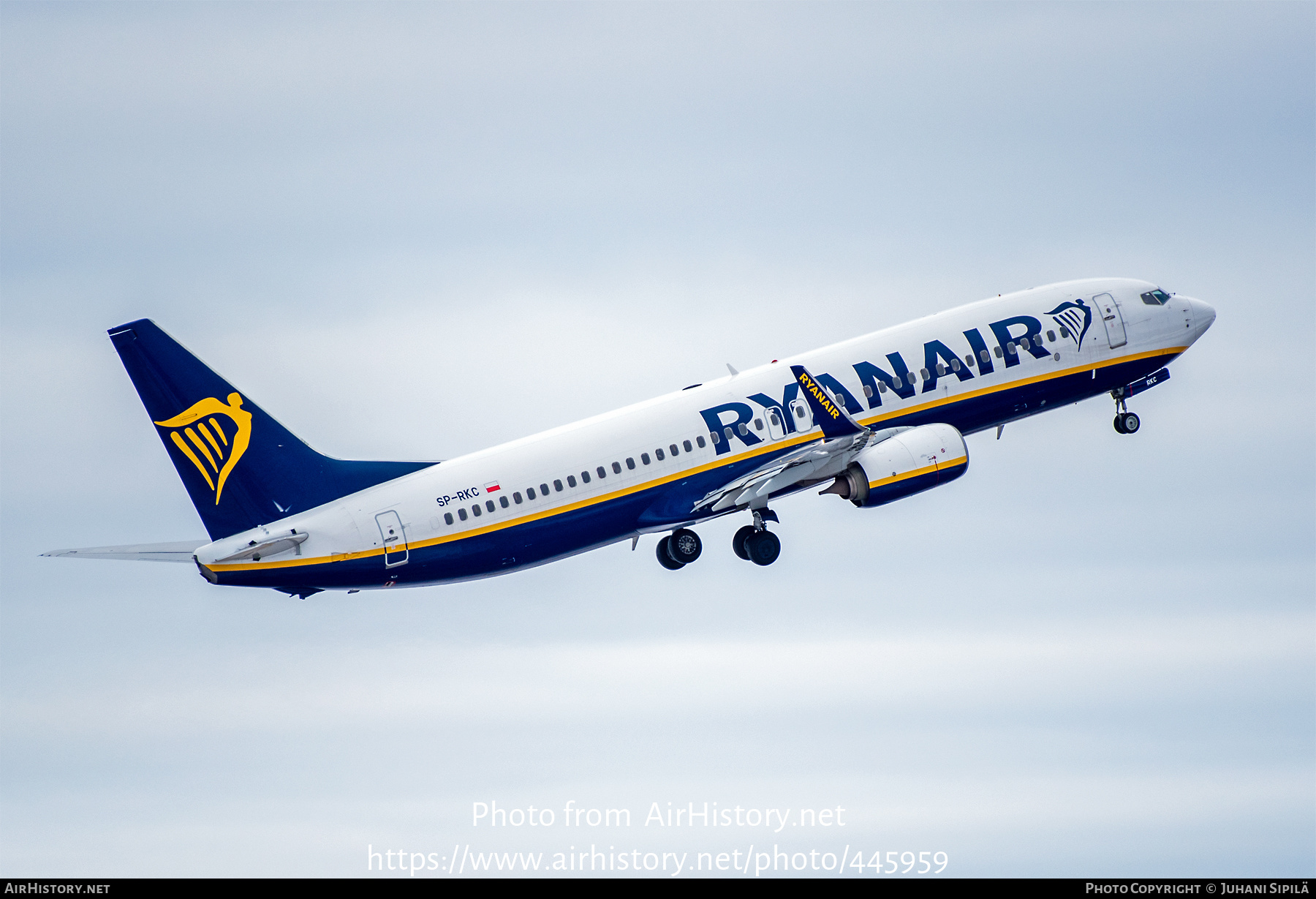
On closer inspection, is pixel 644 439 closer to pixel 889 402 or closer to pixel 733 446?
pixel 733 446

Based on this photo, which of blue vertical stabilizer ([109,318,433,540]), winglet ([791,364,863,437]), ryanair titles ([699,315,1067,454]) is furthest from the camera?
ryanair titles ([699,315,1067,454])

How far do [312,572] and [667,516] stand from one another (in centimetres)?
1288

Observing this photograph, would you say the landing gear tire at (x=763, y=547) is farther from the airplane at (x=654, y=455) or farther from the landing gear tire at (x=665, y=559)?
the landing gear tire at (x=665, y=559)

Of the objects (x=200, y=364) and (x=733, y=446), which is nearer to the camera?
(x=200, y=364)

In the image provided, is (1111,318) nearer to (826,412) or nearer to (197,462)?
(826,412)

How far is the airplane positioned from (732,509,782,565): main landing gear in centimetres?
8

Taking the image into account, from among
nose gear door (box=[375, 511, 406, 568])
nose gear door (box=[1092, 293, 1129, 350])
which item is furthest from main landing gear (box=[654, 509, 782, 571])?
nose gear door (box=[1092, 293, 1129, 350])

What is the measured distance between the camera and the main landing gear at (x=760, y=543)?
70.9 m

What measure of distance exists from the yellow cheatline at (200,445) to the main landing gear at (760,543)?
19.6m

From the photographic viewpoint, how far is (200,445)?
6341 centimetres

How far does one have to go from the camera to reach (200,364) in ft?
208

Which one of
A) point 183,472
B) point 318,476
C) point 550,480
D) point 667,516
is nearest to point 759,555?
point 667,516

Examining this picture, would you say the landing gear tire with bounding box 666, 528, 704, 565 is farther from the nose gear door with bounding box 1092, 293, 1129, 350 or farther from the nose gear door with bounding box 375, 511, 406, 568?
the nose gear door with bounding box 1092, 293, 1129, 350

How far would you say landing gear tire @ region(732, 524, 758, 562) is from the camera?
71.2 m
